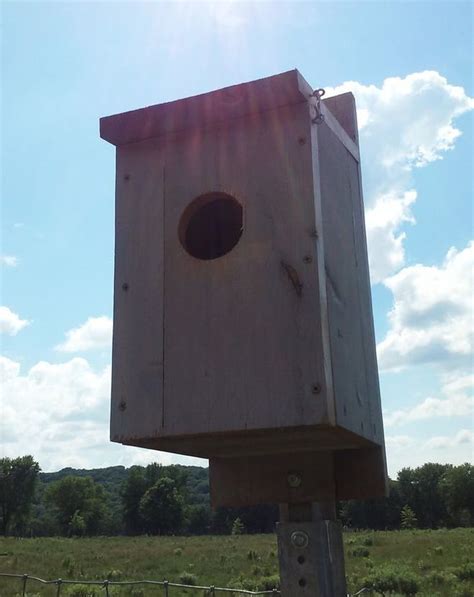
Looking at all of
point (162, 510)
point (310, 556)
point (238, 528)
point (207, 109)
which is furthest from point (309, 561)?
point (162, 510)

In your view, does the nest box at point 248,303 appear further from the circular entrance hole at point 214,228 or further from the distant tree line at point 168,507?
the distant tree line at point 168,507

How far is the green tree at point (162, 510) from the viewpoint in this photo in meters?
71.5

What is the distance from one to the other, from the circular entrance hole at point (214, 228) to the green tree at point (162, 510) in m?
71.9

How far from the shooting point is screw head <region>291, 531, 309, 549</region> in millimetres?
2445

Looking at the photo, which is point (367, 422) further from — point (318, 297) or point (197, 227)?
point (197, 227)

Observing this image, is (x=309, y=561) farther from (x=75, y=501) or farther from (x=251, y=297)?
(x=75, y=501)

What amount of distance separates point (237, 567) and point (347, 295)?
63.2 ft

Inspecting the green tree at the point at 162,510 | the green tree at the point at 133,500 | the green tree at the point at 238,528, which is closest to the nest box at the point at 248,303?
the green tree at the point at 238,528

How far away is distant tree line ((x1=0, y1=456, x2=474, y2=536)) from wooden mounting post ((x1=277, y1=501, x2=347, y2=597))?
6024cm

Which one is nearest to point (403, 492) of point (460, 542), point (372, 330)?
point (460, 542)

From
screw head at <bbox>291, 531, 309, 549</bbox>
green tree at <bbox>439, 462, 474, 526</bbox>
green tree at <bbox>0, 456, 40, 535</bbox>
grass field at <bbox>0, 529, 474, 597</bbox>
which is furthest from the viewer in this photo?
green tree at <bbox>0, 456, 40, 535</bbox>

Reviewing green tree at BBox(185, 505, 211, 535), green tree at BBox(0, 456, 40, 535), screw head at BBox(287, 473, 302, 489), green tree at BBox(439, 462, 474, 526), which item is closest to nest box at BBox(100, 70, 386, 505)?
screw head at BBox(287, 473, 302, 489)

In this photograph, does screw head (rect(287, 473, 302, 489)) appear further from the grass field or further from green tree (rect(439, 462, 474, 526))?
green tree (rect(439, 462, 474, 526))

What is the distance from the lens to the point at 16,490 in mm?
67688
